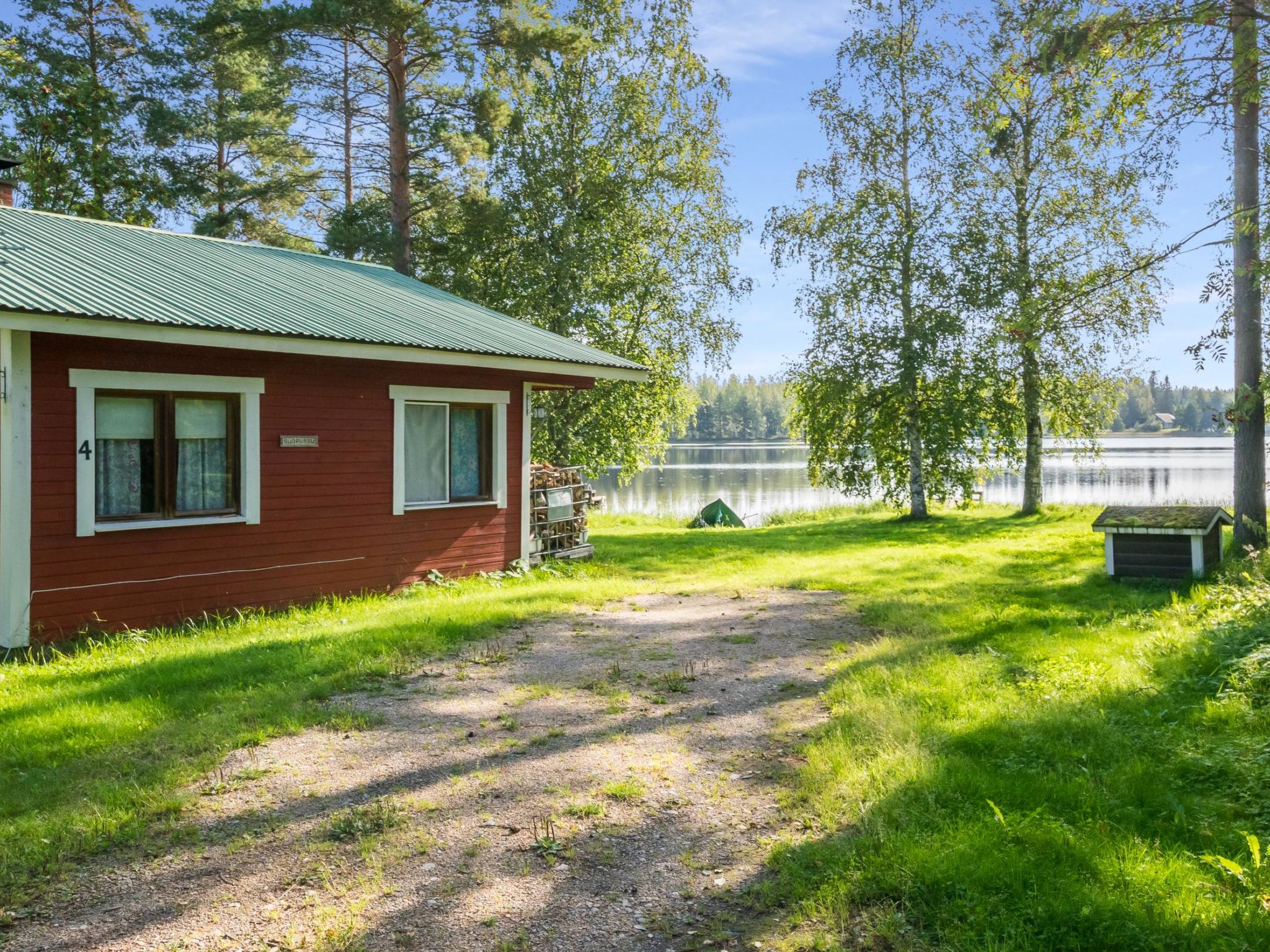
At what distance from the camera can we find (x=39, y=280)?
317 inches

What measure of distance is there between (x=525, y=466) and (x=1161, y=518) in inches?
312

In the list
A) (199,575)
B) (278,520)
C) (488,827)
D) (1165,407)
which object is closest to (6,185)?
(278,520)

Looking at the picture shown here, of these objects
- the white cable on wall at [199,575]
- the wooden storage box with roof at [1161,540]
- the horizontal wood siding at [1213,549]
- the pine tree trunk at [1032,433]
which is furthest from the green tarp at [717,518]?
the white cable on wall at [199,575]

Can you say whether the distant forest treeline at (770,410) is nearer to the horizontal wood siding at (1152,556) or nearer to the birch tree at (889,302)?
the birch tree at (889,302)

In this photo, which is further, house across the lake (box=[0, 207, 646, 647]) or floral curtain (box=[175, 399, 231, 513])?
floral curtain (box=[175, 399, 231, 513])

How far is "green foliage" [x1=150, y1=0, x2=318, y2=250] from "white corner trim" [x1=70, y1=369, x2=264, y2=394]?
46.7 feet

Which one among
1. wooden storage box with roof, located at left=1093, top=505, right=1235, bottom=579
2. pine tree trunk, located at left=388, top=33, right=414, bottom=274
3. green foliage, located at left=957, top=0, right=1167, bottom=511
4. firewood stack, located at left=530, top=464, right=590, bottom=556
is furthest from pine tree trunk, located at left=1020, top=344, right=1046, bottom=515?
pine tree trunk, located at left=388, top=33, right=414, bottom=274

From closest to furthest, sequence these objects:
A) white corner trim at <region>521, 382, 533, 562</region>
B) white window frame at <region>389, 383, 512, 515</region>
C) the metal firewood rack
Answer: white window frame at <region>389, 383, 512, 515</region> < white corner trim at <region>521, 382, 533, 562</region> < the metal firewood rack

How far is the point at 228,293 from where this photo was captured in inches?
384

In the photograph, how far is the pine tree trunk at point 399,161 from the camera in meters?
20.5

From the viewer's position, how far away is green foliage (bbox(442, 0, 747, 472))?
20.6 m

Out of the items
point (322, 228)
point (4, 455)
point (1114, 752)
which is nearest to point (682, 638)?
point (1114, 752)

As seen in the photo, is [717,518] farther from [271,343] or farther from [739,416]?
[739,416]

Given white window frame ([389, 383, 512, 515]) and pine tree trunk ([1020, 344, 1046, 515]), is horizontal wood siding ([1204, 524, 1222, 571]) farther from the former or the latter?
pine tree trunk ([1020, 344, 1046, 515])
